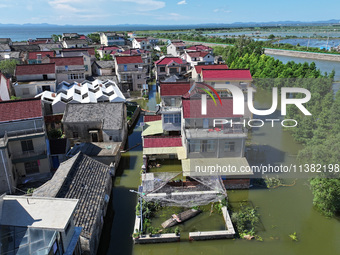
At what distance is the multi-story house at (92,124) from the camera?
25.2m

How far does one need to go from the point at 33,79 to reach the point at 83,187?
27089mm

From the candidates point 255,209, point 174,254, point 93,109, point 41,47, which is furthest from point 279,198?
point 41,47

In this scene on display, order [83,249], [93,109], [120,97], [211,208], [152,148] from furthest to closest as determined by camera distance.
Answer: [120,97] < [93,109] < [152,148] < [211,208] < [83,249]

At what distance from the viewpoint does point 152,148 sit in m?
23.7

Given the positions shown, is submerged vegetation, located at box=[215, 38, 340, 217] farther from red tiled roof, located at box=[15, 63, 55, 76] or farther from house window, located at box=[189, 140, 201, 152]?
red tiled roof, located at box=[15, 63, 55, 76]

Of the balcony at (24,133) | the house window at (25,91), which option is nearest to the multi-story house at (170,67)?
the house window at (25,91)

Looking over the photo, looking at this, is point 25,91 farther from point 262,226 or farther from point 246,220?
point 262,226

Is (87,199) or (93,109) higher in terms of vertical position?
(93,109)

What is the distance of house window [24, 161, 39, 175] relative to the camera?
20.1m

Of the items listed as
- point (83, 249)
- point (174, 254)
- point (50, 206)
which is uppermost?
point (50, 206)

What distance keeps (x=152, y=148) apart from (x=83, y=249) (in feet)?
38.9

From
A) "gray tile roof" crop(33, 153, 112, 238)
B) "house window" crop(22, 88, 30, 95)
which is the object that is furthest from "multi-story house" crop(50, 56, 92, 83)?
"gray tile roof" crop(33, 153, 112, 238)

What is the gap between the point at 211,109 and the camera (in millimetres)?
22016

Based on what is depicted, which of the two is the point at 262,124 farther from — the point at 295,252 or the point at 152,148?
the point at 295,252
